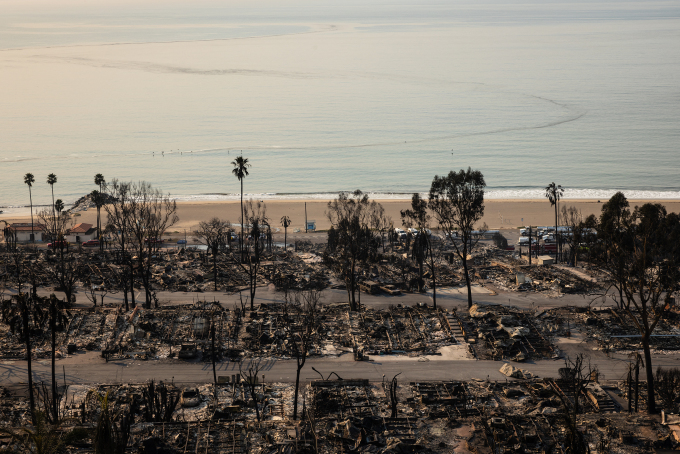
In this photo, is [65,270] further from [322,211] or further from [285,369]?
[322,211]

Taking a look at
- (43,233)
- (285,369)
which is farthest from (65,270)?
(285,369)

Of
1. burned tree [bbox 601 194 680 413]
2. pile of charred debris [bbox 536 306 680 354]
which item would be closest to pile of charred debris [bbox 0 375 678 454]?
pile of charred debris [bbox 536 306 680 354]

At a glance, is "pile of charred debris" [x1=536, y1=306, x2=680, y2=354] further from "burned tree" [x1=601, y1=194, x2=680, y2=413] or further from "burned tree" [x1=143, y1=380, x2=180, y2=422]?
"burned tree" [x1=143, y1=380, x2=180, y2=422]

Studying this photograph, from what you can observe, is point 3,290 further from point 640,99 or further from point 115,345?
point 640,99

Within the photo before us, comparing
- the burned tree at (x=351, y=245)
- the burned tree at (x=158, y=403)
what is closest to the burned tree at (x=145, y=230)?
the burned tree at (x=351, y=245)

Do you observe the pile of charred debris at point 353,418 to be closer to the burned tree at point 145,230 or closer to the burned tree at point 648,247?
the burned tree at point 648,247

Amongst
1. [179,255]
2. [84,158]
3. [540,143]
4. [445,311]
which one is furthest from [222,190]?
[445,311]
